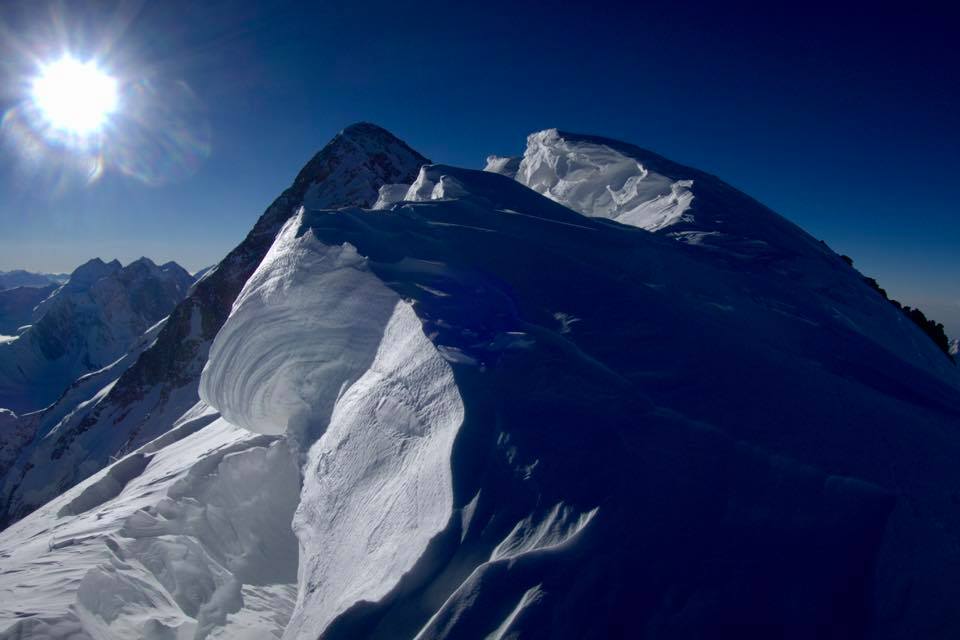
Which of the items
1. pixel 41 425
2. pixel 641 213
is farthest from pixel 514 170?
pixel 41 425

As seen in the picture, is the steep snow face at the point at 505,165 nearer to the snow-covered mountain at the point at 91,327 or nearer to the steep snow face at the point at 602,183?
the steep snow face at the point at 602,183

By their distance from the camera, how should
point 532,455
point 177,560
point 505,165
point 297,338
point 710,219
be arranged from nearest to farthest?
1. point 532,455
2. point 177,560
3. point 297,338
4. point 710,219
5. point 505,165

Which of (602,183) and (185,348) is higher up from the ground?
Result: (185,348)

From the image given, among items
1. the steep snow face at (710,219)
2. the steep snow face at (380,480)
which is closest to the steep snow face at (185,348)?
the steep snow face at (710,219)

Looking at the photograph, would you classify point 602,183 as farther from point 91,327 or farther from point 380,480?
point 91,327

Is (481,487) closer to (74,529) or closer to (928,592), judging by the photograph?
(928,592)

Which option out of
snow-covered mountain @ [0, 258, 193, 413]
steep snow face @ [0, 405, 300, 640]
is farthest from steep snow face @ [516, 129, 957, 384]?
snow-covered mountain @ [0, 258, 193, 413]

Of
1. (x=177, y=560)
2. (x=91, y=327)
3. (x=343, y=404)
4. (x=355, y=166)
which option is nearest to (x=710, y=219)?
(x=343, y=404)
